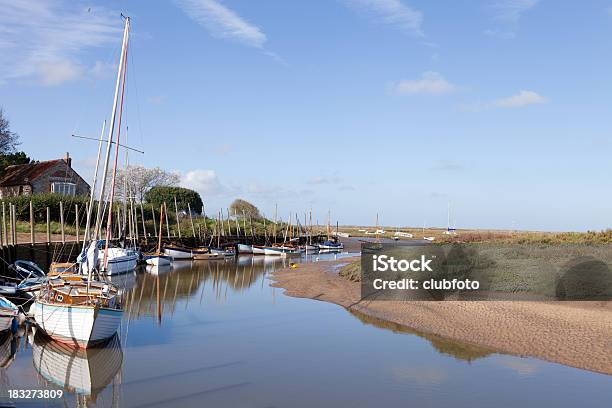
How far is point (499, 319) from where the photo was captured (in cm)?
2428

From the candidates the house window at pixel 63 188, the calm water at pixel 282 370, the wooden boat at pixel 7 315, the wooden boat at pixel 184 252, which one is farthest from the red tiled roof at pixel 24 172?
the wooden boat at pixel 7 315

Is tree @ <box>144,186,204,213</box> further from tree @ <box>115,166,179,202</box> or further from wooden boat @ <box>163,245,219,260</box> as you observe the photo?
wooden boat @ <box>163,245,219,260</box>

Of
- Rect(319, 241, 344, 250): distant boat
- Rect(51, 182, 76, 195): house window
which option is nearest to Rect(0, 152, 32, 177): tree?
Rect(51, 182, 76, 195): house window

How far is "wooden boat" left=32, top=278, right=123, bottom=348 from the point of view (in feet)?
60.1

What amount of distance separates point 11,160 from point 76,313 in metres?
57.3

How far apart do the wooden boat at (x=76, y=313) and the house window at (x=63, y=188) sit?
45.7 metres

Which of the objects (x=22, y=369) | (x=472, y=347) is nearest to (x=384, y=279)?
(x=472, y=347)

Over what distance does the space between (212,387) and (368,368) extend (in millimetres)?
5205

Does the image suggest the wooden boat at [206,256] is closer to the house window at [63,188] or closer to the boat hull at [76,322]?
the house window at [63,188]

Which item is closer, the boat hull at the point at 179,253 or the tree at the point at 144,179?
the boat hull at the point at 179,253

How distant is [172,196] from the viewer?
9250 centimetres

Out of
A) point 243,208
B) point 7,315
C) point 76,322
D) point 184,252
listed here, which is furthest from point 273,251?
point 76,322

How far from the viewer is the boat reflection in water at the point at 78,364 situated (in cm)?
1572

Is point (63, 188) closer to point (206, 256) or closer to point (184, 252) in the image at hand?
point (184, 252)
